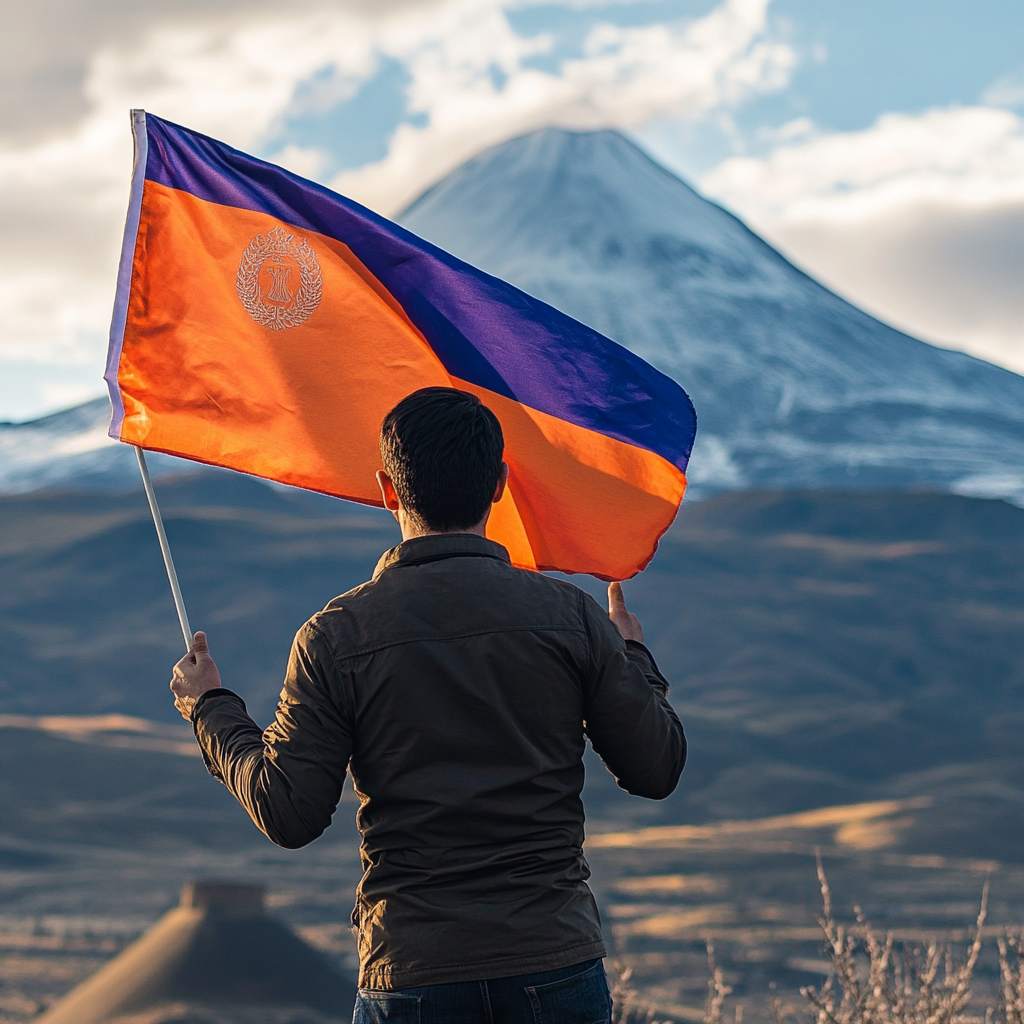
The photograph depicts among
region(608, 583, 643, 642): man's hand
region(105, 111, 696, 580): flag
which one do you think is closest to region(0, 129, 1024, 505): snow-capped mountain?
region(105, 111, 696, 580): flag

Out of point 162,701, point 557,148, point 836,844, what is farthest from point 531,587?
point 557,148

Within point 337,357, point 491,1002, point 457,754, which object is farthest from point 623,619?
point 337,357

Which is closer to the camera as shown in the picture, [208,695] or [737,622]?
[208,695]

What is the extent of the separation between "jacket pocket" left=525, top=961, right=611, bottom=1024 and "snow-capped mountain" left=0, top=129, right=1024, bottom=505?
8160 cm

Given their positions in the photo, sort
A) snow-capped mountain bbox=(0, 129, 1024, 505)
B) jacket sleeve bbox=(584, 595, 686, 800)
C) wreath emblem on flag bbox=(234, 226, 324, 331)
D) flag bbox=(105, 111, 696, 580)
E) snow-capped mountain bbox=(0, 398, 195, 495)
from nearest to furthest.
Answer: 1. jacket sleeve bbox=(584, 595, 686, 800)
2. flag bbox=(105, 111, 696, 580)
3. wreath emblem on flag bbox=(234, 226, 324, 331)
4. snow-capped mountain bbox=(0, 398, 195, 495)
5. snow-capped mountain bbox=(0, 129, 1024, 505)

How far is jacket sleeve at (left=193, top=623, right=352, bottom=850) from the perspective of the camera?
167cm

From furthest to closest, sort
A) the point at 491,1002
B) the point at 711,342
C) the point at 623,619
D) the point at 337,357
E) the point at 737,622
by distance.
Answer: the point at 711,342 → the point at 737,622 → the point at 337,357 → the point at 623,619 → the point at 491,1002

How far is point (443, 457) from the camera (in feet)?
5.87

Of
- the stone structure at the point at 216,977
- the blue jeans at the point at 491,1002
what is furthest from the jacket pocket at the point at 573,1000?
the stone structure at the point at 216,977

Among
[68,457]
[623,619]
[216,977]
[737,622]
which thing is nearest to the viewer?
[623,619]

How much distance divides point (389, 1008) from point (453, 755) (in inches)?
11.2

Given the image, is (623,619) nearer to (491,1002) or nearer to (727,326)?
(491,1002)

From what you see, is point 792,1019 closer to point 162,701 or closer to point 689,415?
point 689,415

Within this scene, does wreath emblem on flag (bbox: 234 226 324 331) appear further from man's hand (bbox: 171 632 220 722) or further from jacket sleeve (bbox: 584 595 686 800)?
jacket sleeve (bbox: 584 595 686 800)
